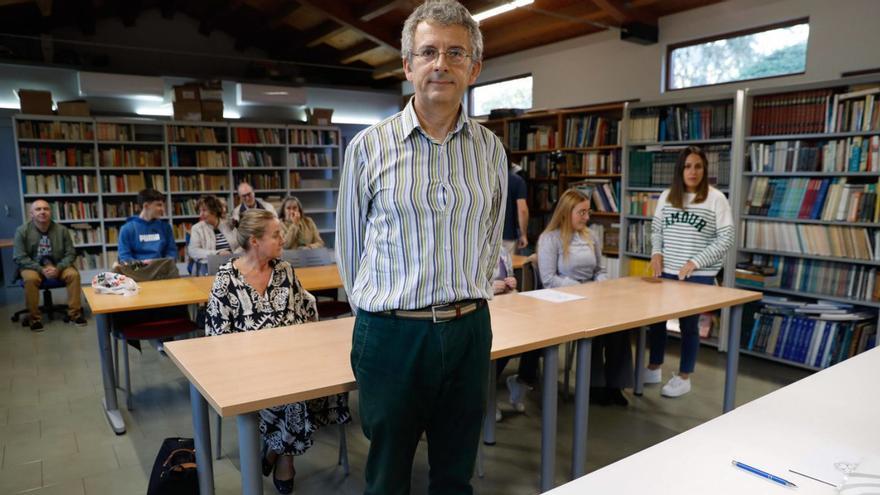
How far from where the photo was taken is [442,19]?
1.38 m

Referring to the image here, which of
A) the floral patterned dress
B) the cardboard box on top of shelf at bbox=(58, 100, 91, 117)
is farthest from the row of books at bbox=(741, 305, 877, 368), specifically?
the cardboard box on top of shelf at bbox=(58, 100, 91, 117)

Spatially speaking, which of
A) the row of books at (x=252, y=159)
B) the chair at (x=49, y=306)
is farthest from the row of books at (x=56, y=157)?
the chair at (x=49, y=306)

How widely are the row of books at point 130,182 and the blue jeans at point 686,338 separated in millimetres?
6638

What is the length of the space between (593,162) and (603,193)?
372 mm

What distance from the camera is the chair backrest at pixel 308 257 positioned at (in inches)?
186

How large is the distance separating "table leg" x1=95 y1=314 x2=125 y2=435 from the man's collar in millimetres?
2583

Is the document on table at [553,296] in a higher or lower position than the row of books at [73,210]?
lower

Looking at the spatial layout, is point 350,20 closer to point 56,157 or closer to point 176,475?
point 56,157

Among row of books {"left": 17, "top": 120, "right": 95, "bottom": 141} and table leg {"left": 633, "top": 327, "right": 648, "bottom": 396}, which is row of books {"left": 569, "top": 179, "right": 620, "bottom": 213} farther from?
row of books {"left": 17, "top": 120, "right": 95, "bottom": 141}

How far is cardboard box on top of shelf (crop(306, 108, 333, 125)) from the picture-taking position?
9266mm

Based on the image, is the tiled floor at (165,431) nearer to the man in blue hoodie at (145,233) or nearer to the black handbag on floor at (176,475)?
the black handbag on floor at (176,475)

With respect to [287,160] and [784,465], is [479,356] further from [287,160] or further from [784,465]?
[287,160]

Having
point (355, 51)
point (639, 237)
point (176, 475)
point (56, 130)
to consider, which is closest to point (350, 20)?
point (355, 51)

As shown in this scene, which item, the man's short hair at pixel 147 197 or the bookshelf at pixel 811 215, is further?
the man's short hair at pixel 147 197
